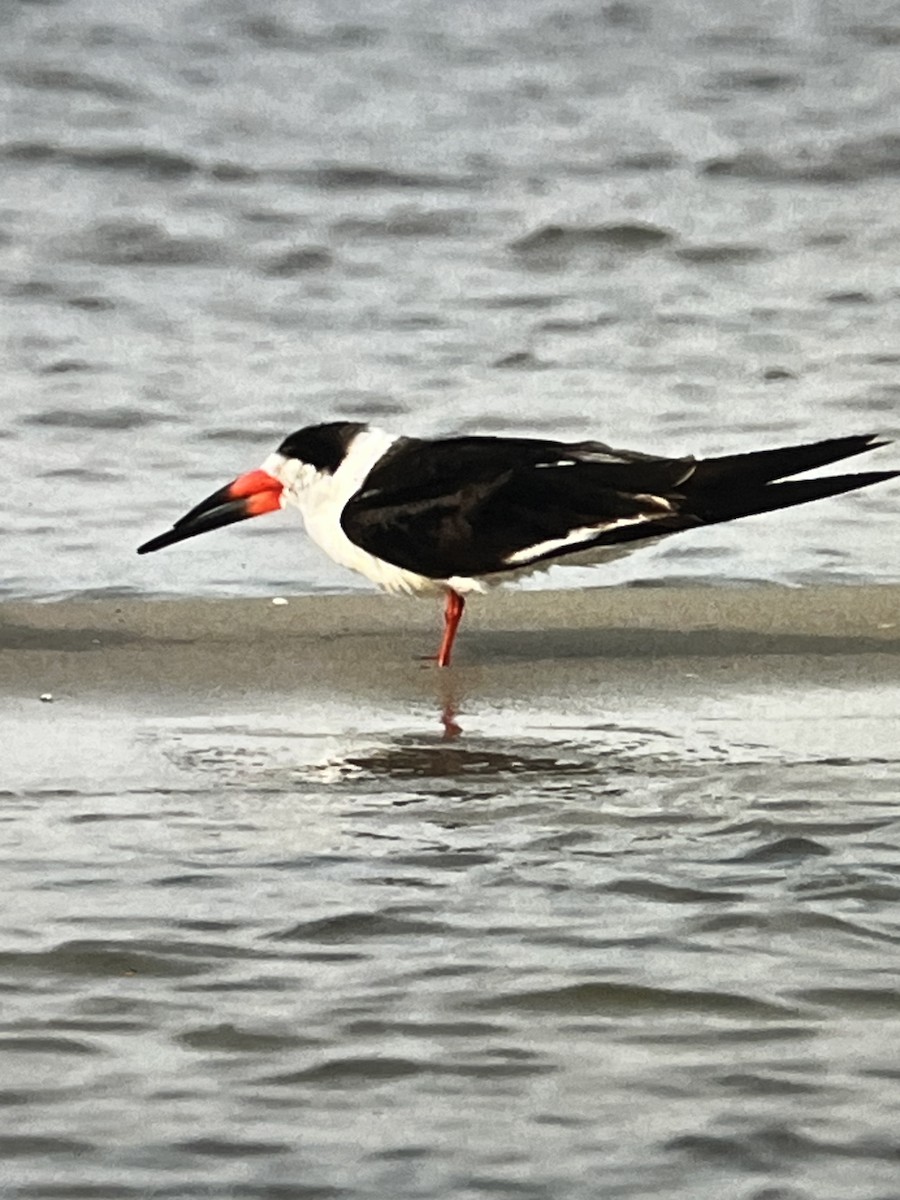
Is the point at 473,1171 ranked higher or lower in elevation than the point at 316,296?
lower

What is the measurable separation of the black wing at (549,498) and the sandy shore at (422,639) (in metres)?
0.23

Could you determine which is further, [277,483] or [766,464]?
[277,483]

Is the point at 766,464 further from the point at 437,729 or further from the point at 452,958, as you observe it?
the point at 452,958

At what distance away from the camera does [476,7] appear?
1307 centimetres

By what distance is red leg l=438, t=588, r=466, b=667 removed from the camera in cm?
565

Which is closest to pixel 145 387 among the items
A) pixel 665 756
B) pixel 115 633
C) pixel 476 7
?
pixel 115 633

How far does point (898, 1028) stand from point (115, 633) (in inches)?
A: 111

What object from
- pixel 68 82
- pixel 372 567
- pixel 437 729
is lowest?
pixel 437 729

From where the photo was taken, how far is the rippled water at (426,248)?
6.94 metres

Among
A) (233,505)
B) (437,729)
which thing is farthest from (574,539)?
(233,505)

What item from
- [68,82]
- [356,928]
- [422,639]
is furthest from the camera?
[68,82]

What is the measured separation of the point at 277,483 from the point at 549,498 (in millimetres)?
771

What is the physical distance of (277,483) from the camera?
6.16 meters

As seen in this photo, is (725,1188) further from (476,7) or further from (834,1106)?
(476,7)
